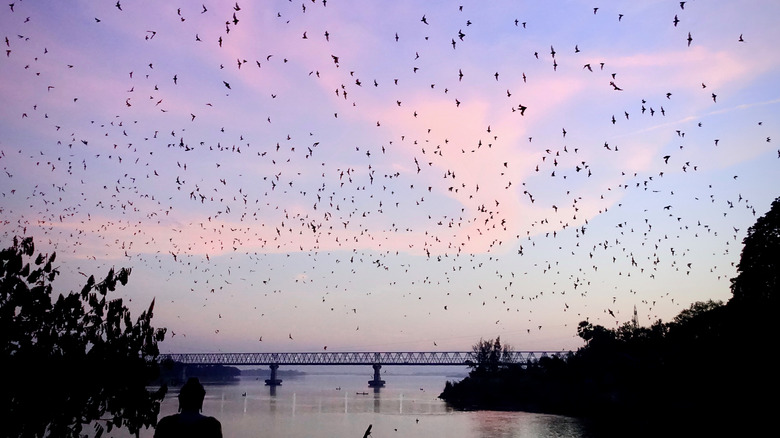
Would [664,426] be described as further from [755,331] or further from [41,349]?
[41,349]

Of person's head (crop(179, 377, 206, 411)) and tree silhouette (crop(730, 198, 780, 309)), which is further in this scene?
tree silhouette (crop(730, 198, 780, 309))

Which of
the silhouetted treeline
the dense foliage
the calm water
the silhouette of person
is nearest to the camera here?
the silhouette of person

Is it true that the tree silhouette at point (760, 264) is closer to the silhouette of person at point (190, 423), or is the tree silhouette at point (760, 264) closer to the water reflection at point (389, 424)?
the water reflection at point (389, 424)

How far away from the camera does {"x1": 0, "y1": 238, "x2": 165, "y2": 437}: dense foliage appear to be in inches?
769

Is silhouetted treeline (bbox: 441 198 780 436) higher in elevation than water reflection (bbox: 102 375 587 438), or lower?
higher

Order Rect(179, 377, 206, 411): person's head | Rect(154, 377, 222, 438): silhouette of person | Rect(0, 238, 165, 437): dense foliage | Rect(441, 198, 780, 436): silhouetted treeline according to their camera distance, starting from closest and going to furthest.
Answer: Rect(154, 377, 222, 438): silhouette of person → Rect(179, 377, 206, 411): person's head → Rect(0, 238, 165, 437): dense foliage → Rect(441, 198, 780, 436): silhouetted treeline

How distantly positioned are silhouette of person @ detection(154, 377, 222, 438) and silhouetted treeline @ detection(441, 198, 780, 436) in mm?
64739

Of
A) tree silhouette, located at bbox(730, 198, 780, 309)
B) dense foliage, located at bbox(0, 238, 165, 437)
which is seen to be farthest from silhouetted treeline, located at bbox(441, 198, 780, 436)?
dense foliage, located at bbox(0, 238, 165, 437)

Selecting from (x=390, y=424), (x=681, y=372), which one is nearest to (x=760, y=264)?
(x=681, y=372)

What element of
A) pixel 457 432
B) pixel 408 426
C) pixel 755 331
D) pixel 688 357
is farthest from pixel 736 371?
pixel 408 426

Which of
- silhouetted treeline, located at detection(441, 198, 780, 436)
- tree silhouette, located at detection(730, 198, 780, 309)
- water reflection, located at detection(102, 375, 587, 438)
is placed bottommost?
water reflection, located at detection(102, 375, 587, 438)

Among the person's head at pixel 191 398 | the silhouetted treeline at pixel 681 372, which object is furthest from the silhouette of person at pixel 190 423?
the silhouetted treeline at pixel 681 372

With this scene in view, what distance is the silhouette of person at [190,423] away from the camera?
25.3 ft

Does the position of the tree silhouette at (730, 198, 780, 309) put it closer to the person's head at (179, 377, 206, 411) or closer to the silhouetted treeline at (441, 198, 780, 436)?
the silhouetted treeline at (441, 198, 780, 436)
